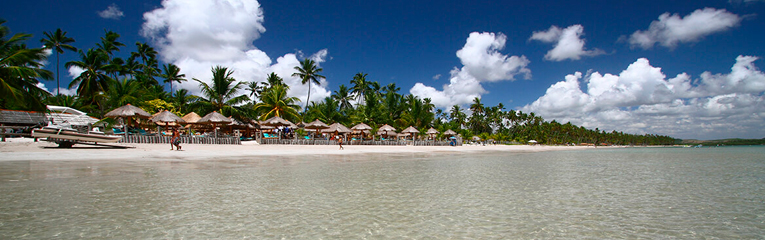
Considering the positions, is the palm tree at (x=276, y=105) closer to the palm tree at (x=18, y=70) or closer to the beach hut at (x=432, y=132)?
the beach hut at (x=432, y=132)

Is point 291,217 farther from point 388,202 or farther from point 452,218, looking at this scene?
point 452,218

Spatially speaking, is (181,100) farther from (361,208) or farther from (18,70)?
(361,208)

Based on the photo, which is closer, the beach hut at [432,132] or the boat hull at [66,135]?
the boat hull at [66,135]

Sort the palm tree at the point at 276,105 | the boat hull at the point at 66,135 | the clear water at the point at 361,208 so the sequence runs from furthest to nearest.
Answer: the palm tree at the point at 276,105 < the boat hull at the point at 66,135 < the clear water at the point at 361,208

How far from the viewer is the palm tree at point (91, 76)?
32562mm

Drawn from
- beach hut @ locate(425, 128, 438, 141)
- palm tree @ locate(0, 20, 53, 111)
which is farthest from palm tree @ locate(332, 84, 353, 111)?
palm tree @ locate(0, 20, 53, 111)

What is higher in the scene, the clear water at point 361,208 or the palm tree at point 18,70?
the palm tree at point 18,70

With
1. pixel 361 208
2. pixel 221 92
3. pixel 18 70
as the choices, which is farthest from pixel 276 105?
pixel 361 208

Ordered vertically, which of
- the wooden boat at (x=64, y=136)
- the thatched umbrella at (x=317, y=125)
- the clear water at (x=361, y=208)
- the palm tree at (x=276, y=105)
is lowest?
the clear water at (x=361, y=208)

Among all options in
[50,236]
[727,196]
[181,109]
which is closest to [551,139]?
[181,109]

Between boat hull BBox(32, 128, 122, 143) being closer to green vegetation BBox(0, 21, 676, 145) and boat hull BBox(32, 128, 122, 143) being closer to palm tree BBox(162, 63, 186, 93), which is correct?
green vegetation BBox(0, 21, 676, 145)

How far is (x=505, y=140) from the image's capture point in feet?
195

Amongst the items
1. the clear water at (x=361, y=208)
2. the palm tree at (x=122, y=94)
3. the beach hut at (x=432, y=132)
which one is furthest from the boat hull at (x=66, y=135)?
the beach hut at (x=432, y=132)

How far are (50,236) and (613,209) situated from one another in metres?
6.31
